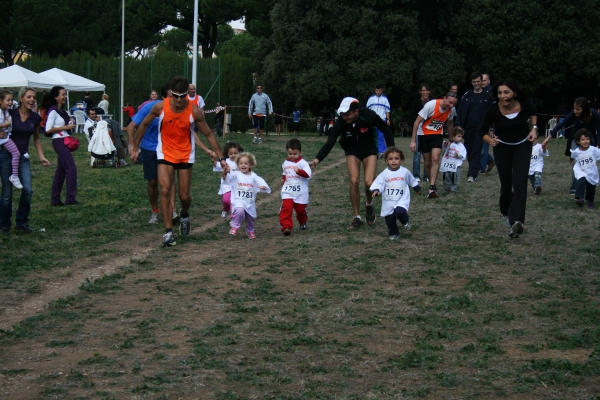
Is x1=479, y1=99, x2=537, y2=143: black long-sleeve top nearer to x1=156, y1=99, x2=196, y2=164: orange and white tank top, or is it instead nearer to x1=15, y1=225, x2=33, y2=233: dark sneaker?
x1=156, y1=99, x2=196, y2=164: orange and white tank top

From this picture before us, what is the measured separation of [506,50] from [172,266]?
34.6m

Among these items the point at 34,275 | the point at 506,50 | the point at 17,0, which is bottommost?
the point at 34,275

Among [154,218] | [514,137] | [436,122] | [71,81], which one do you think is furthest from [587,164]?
[71,81]

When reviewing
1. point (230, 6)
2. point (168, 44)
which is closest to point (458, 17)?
point (230, 6)

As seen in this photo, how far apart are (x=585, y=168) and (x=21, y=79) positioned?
22828 millimetres

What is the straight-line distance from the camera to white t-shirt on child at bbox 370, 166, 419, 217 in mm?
10336

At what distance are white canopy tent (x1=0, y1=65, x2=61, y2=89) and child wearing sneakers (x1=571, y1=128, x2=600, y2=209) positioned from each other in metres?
22.3

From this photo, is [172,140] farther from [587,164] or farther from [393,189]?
[587,164]

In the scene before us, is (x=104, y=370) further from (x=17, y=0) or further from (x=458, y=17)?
(x=17, y=0)

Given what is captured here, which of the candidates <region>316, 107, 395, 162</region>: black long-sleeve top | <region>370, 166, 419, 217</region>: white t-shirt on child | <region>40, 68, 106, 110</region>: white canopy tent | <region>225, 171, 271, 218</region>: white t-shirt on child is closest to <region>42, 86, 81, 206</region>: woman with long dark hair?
<region>225, 171, 271, 218</region>: white t-shirt on child

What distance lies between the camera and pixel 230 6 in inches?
2372

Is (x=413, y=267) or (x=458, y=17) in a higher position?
(x=458, y=17)

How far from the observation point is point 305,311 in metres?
6.85

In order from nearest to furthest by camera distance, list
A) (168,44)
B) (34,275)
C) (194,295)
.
Answer: (194,295) → (34,275) → (168,44)
